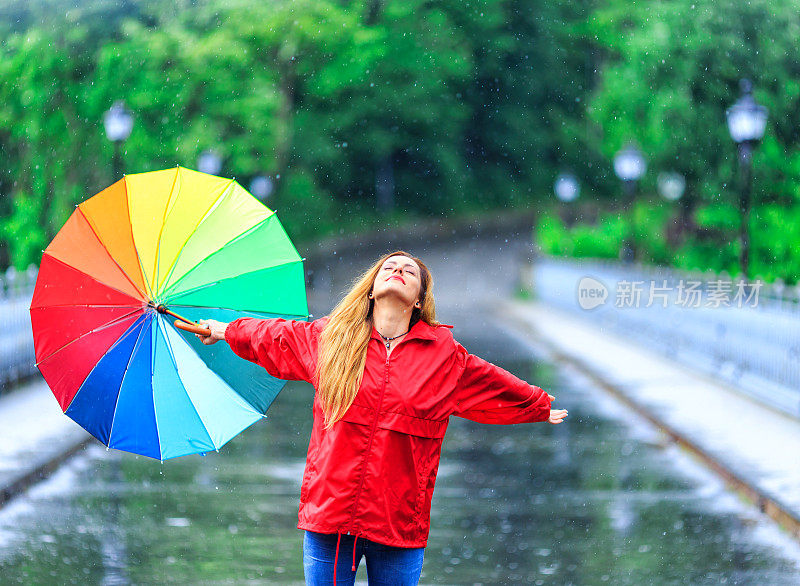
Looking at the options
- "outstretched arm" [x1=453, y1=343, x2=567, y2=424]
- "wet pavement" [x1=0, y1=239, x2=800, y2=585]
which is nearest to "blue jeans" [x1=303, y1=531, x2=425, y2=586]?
"outstretched arm" [x1=453, y1=343, x2=567, y2=424]

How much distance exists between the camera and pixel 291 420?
547 inches

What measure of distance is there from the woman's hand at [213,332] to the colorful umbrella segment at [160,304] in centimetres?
12

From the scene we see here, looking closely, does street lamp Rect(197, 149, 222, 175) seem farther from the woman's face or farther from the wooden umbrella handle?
the woman's face

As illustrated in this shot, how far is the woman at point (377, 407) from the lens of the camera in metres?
4.02

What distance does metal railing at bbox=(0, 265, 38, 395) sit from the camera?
49.5ft

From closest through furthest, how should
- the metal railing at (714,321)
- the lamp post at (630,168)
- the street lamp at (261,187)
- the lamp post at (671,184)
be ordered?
the metal railing at (714,321) < the lamp post at (630,168) < the lamp post at (671,184) < the street lamp at (261,187)

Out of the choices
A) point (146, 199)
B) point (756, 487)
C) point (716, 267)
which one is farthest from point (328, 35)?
point (146, 199)

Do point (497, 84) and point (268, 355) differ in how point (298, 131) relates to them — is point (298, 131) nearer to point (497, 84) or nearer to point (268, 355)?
point (497, 84)

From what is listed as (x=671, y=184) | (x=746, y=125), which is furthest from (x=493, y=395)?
(x=671, y=184)

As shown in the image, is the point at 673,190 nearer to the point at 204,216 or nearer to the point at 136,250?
the point at 204,216

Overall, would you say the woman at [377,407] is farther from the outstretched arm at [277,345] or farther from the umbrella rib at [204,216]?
the umbrella rib at [204,216]

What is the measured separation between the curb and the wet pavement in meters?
0.12

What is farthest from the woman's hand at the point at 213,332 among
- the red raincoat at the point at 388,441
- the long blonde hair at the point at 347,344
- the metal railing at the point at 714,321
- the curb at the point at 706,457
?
the metal railing at the point at 714,321

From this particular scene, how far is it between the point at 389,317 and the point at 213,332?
2.46 ft
